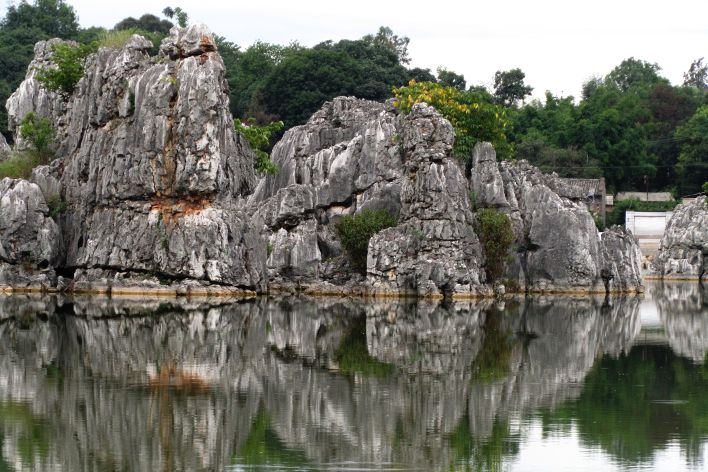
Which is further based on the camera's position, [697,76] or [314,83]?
[697,76]

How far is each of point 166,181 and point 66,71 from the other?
1078 centimetres

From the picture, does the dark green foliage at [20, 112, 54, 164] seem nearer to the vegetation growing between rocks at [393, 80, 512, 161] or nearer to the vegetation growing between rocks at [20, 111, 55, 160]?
the vegetation growing between rocks at [20, 111, 55, 160]

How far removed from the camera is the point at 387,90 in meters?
95.8

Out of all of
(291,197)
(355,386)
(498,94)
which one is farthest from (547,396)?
(498,94)

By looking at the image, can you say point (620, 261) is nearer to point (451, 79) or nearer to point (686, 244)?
point (686, 244)

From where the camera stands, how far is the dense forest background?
313ft

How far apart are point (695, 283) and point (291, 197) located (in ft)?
106

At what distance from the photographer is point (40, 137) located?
56.2m

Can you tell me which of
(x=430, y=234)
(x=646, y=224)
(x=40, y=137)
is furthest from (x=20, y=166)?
(x=646, y=224)

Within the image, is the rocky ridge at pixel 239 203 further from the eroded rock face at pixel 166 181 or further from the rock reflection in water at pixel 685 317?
the rock reflection in water at pixel 685 317

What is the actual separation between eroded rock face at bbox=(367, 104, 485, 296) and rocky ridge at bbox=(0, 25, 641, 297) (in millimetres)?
53

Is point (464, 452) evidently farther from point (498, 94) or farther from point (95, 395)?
point (498, 94)

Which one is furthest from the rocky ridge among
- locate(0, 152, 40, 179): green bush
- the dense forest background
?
the dense forest background

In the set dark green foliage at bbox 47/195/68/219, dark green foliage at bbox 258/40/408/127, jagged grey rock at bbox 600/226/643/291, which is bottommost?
jagged grey rock at bbox 600/226/643/291
